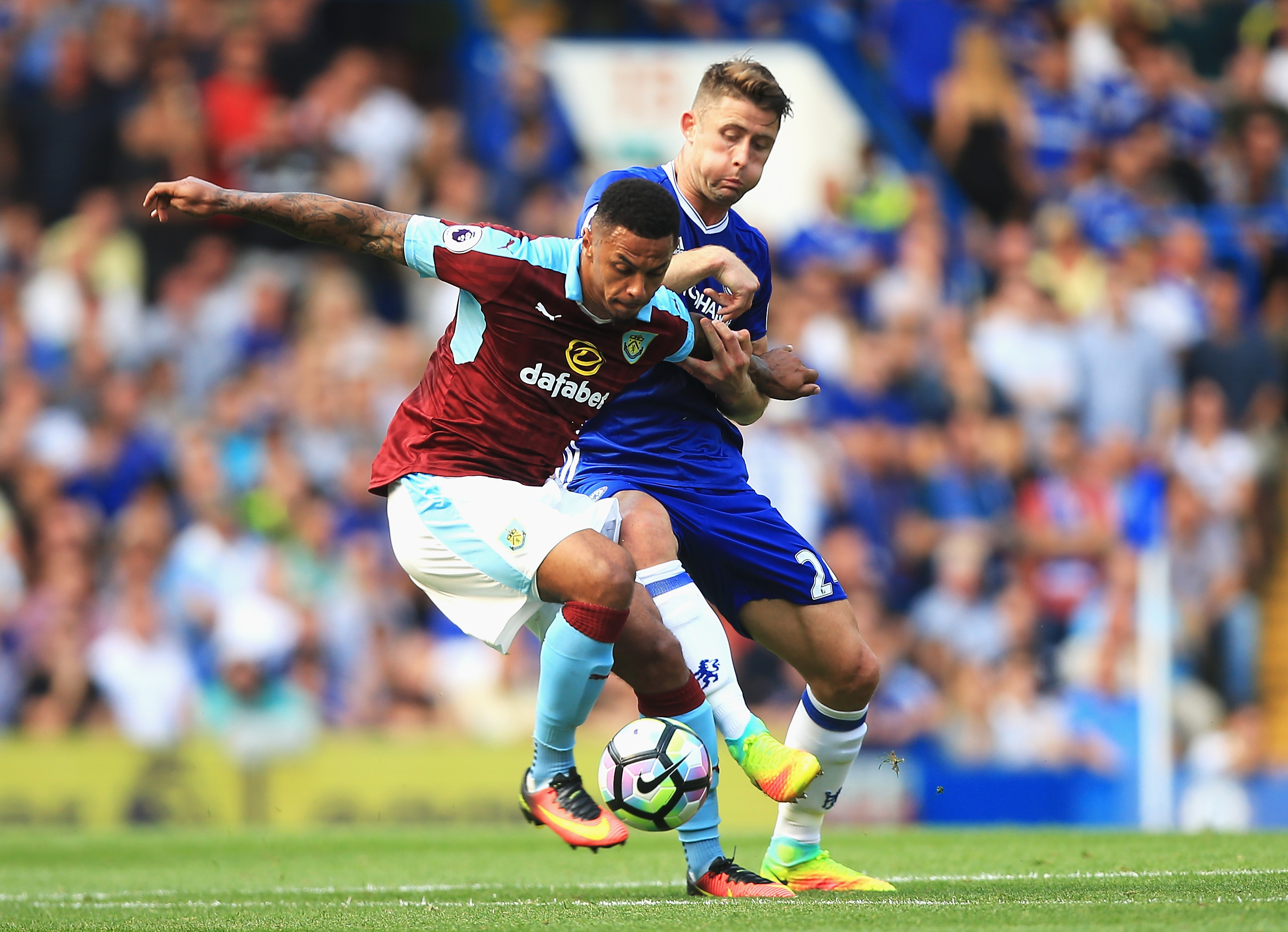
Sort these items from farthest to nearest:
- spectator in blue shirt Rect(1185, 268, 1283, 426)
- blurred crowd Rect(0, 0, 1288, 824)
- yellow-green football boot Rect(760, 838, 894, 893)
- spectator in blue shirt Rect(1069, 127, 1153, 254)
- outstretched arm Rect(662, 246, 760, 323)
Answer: spectator in blue shirt Rect(1069, 127, 1153, 254) < spectator in blue shirt Rect(1185, 268, 1283, 426) < blurred crowd Rect(0, 0, 1288, 824) < yellow-green football boot Rect(760, 838, 894, 893) < outstretched arm Rect(662, 246, 760, 323)

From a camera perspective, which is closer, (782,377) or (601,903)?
(601,903)

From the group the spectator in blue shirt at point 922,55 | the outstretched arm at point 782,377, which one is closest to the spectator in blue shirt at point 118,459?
the outstretched arm at point 782,377

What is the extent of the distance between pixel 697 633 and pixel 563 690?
691 millimetres

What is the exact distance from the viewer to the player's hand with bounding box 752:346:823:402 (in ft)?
20.7

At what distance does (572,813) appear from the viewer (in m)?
5.74

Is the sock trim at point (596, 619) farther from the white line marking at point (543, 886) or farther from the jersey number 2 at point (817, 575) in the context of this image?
the white line marking at point (543, 886)

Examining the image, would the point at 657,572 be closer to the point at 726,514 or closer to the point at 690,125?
the point at 726,514

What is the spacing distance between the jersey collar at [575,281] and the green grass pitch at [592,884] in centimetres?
190

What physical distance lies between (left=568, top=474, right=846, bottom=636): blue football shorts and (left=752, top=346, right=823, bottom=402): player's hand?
40 centimetres

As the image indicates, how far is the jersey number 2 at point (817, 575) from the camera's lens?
6273 mm

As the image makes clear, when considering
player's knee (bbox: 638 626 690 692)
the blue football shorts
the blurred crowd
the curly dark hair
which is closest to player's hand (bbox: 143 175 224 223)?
the curly dark hair

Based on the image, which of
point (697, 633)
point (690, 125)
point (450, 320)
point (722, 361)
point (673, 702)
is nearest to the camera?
point (673, 702)

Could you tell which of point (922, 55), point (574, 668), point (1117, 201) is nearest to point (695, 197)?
point (574, 668)

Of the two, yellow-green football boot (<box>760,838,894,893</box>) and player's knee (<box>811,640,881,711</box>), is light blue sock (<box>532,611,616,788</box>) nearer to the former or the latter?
player's knee (<box>811,640,881,711</box>)
